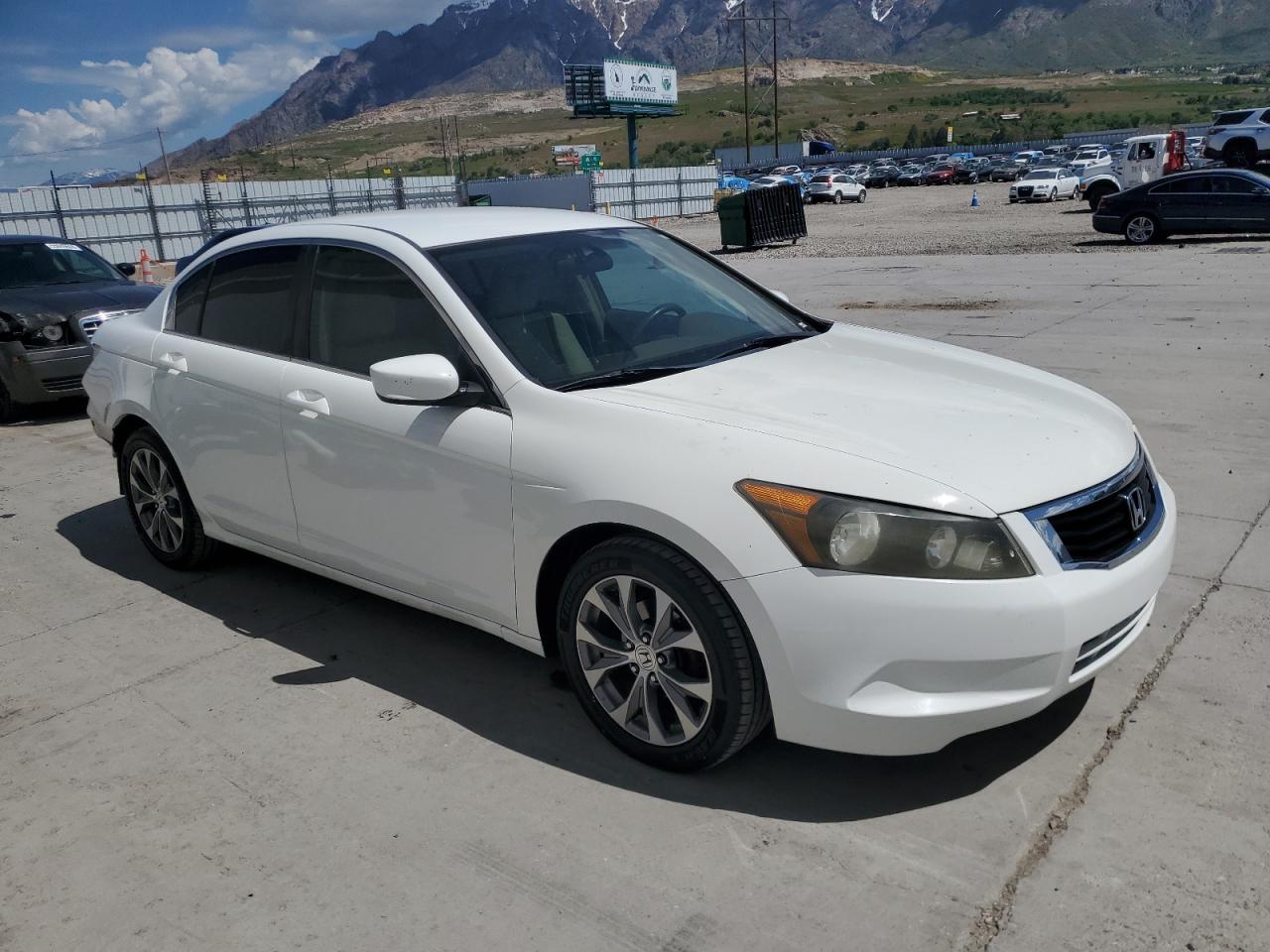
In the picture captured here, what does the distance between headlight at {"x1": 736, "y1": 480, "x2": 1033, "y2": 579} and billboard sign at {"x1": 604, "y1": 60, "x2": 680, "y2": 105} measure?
225ft

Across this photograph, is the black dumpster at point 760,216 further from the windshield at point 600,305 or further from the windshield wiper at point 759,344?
the windshield wiper at point 759,344

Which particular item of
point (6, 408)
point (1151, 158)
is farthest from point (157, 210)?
point (1151, 158)

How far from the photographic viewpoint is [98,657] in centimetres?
455

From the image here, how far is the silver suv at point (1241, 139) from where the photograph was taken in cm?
3928

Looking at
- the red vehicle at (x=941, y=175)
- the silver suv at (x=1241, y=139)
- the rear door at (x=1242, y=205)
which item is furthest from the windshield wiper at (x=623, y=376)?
the red vehicle at (x=941, y=175)

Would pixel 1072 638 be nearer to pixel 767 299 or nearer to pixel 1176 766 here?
pixel 1176 766

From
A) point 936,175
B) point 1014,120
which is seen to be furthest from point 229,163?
point 936,175

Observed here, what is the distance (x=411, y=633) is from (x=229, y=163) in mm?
177733

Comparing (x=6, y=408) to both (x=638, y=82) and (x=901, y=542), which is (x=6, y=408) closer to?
(x=901, y=542)

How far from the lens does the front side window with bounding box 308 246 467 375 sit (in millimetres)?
3938

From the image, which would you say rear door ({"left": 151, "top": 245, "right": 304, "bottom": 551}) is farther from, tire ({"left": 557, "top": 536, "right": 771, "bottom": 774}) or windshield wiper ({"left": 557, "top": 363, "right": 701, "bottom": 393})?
tire ({"left": 557, "top": 536, "right": 771, "bottom": 774})

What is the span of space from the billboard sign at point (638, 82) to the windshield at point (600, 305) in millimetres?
66721

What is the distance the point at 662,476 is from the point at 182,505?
299cm

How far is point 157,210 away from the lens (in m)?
32.9
